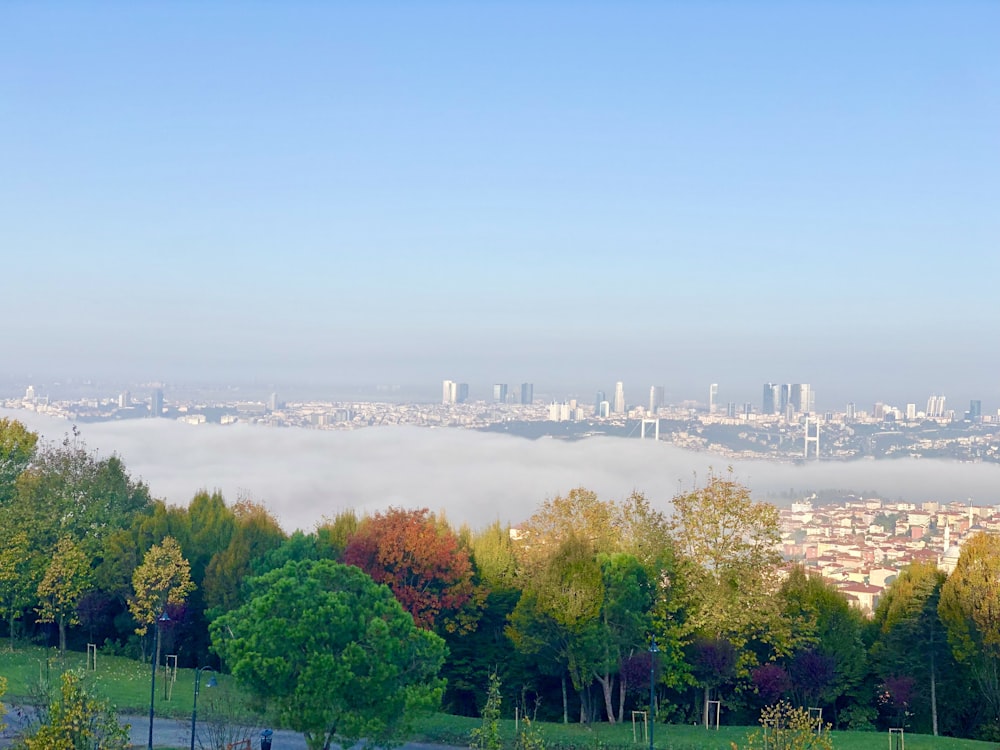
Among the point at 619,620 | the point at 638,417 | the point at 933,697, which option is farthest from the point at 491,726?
the point at 638,417

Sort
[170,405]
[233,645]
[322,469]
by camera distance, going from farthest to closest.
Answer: [170,405], [322,469], [233,645]

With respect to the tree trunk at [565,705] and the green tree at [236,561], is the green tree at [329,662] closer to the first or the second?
the tree trunk at [565,705]

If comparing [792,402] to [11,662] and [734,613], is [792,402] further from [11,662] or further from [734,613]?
[11,662]

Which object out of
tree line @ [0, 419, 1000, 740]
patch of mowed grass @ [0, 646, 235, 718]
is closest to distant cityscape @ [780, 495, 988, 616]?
tree line @ [0, 419, 1000, 740]

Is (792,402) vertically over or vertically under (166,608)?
over

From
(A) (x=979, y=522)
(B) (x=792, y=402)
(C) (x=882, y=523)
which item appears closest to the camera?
(A) (x=979, y=522)

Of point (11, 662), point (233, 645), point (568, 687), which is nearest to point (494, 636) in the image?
point (568, 687)

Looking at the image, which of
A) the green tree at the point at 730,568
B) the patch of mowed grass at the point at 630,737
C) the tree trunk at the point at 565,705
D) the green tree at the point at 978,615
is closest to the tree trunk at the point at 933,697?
the green tree at the point at 978,615
